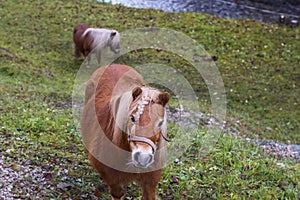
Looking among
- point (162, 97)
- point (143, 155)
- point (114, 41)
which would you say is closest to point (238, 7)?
point (114, 41)

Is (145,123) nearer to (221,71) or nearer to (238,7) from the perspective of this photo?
(221,71)

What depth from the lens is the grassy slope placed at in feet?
18.3

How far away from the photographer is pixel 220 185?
5496 millimetres

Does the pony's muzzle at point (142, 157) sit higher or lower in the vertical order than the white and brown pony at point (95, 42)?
higher

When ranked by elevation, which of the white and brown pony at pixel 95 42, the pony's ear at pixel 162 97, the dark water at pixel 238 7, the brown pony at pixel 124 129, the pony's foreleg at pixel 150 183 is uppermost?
the pony's ear at pixel 162 97

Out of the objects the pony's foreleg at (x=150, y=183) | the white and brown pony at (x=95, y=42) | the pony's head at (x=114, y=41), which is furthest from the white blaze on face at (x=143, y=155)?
the pony's head at (x=114, y=41)

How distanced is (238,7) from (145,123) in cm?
2194

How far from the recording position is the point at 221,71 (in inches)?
580

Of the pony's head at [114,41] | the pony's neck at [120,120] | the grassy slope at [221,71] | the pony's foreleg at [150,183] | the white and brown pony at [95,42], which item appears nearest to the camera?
the pony's neck at [120,120]

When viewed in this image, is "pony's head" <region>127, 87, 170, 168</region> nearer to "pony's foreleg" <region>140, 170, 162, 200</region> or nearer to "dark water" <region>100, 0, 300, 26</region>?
"pony's foreleg" <region>140, 170, 162, 200</region>

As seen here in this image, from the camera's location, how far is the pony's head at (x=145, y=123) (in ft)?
9.89

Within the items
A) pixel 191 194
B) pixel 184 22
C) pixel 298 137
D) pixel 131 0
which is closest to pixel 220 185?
pixel 191 194

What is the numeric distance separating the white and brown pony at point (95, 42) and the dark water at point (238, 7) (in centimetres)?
766

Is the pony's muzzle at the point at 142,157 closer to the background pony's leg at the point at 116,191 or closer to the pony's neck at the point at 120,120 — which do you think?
the pony's neck at the point at 120,120
